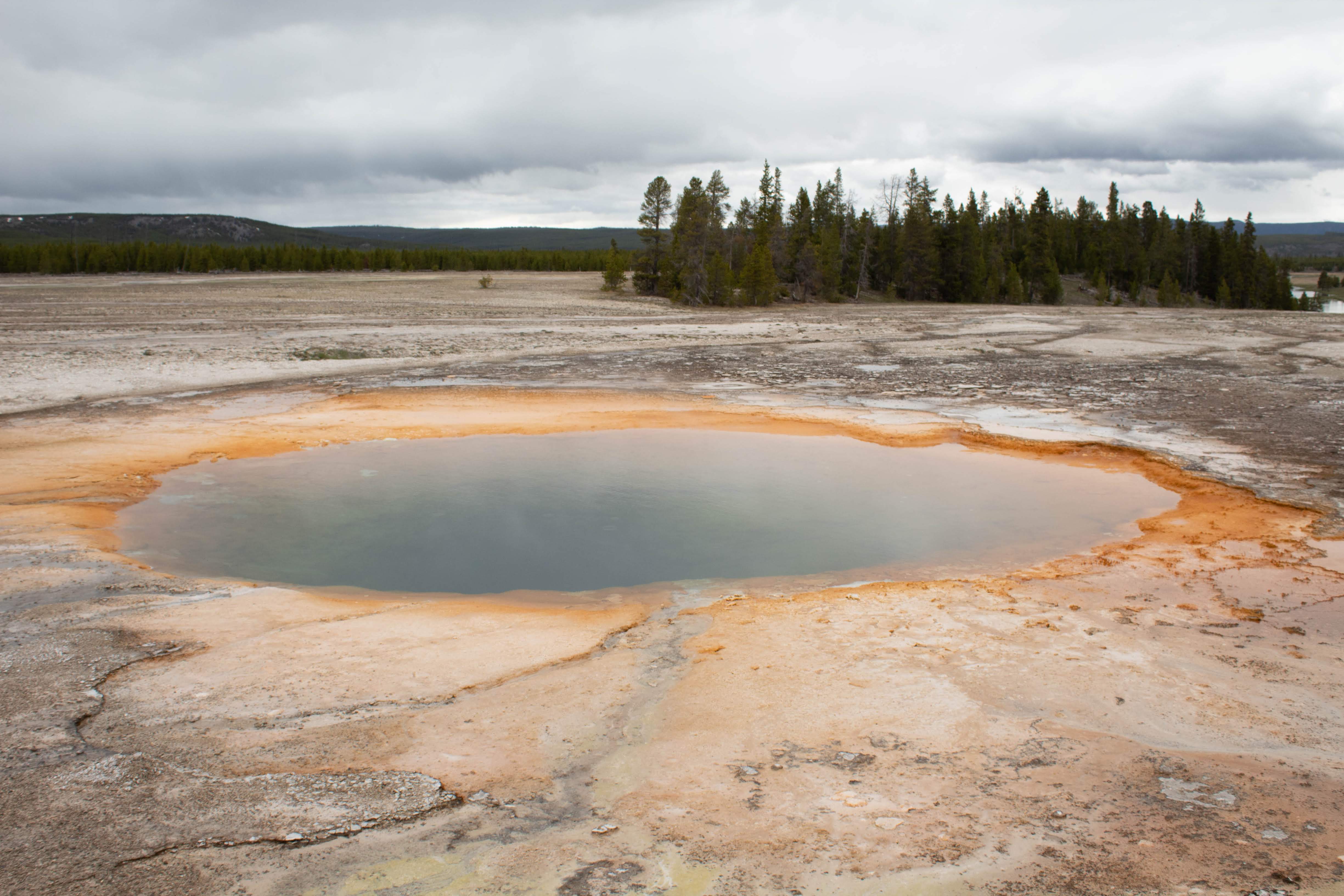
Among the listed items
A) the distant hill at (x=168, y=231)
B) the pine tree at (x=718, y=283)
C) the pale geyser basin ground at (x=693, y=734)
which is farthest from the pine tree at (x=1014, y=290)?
the distant hill at (x=168, y=231)

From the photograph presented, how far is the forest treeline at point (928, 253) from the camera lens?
147ft

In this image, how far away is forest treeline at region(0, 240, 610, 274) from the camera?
63.8 meters

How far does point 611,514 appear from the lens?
8.42 m

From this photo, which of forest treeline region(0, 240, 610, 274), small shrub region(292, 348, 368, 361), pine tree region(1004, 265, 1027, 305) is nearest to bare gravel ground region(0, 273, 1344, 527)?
small shrub region(292, 348, 368, 361)

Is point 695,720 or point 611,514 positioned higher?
point 611,514

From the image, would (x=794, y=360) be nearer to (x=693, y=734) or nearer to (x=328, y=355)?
(x=328, y=355)

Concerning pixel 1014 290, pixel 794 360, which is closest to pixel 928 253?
pixel 1014 290

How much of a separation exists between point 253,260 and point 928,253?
53954mm

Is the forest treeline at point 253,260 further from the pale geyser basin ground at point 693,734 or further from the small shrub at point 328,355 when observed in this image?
the pale geyser basin ground at point 693,734

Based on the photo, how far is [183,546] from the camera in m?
7.33

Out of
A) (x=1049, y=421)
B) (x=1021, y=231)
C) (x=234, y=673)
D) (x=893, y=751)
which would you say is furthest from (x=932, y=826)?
(x=1021, y=231)

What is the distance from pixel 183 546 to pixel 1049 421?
431 inches

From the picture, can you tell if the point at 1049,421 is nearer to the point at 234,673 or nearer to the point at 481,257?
the point at 234,673

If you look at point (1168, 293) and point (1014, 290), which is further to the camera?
point (1168, 293)
